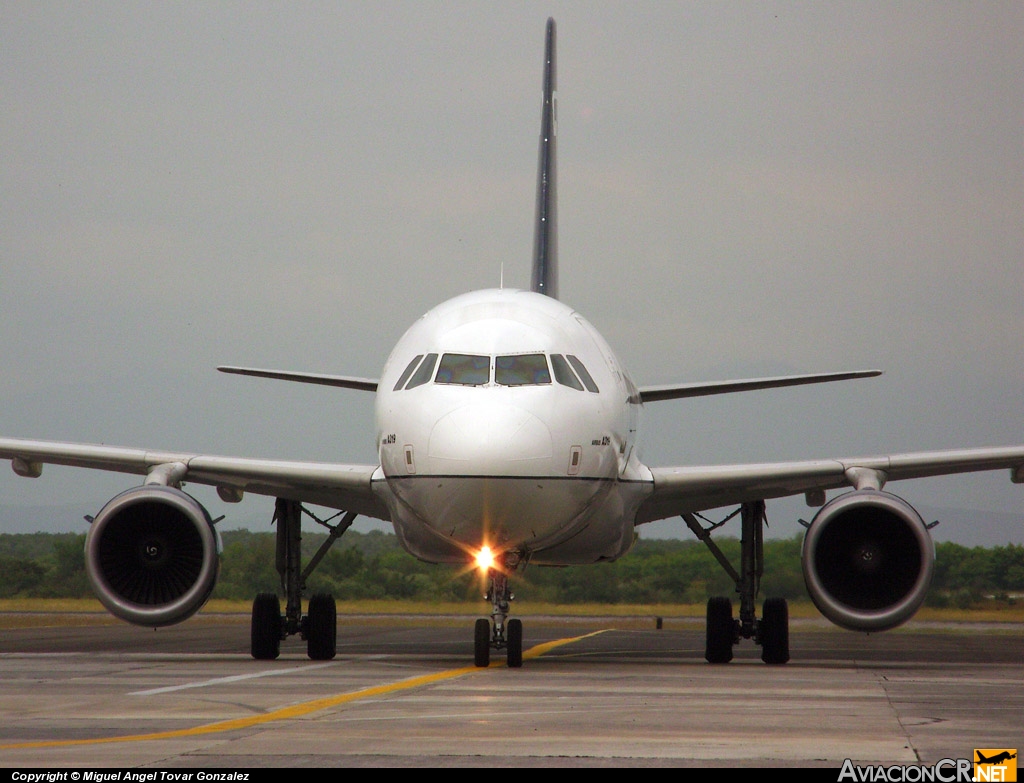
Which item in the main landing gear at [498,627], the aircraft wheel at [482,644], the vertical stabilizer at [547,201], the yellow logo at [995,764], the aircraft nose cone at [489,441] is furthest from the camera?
the vertical stabilizer at [547,201]

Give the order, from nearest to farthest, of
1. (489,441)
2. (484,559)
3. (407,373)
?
1. (489,441)
2. (484,559)
3. (407,373)

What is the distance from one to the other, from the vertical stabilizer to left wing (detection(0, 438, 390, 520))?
255 inches

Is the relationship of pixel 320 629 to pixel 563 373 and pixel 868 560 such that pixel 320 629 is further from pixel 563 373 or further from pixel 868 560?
pixel 868 560

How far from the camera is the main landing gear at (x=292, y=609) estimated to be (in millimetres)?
17297

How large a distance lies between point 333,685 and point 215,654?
6558 millimetres

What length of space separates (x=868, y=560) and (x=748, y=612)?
10.3ft

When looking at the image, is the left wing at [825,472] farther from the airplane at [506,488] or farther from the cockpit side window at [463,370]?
the cockpit side window at [463,370]

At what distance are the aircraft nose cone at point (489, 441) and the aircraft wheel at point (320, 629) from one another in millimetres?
4207

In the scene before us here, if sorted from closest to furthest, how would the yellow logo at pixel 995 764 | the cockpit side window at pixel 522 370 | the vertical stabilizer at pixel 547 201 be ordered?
the yellow logo at pixel 995 764
the cockpit side window at pixel 522 370
the vertical stabilizer at pixel 547 201

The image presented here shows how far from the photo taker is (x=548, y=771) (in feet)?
23.5

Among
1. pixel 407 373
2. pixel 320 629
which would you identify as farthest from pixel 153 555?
pixel 407 373

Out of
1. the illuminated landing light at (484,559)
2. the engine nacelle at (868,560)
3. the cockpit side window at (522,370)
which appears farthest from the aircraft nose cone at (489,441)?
the engine nacelle at (868,560)

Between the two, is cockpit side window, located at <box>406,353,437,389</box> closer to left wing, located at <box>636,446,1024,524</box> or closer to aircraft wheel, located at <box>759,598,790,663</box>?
left wing, located at <box>636,446,1024,524</box>

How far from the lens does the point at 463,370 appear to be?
1442 centimetres
